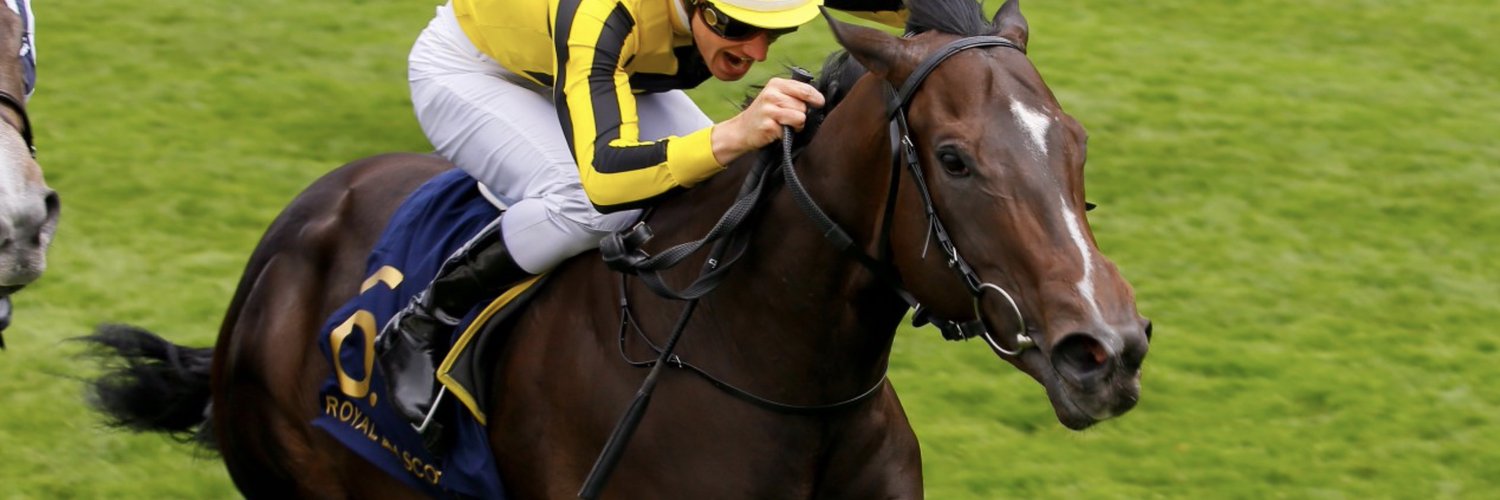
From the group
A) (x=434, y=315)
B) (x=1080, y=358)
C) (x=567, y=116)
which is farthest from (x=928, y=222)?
(x=434, y=315)

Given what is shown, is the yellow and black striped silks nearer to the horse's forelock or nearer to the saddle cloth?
the horse's forelock

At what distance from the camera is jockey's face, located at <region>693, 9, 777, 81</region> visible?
378 centimetres

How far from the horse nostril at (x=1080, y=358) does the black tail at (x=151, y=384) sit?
3.30 metres

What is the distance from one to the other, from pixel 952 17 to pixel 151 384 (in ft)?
10.2

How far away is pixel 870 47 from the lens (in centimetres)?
328

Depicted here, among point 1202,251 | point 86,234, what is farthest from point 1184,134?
point 86,234

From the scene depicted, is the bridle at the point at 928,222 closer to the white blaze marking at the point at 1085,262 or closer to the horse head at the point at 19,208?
the white blaze marking at the point at 1085,262

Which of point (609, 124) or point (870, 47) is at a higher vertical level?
point (870, 47)

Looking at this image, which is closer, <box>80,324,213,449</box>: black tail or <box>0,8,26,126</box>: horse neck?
<box>0,8,26,126</box>: horse neck

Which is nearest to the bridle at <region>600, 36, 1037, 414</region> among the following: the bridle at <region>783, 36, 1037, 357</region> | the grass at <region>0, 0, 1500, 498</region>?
the bridle at <region>783, 36, 1037, 357</region>

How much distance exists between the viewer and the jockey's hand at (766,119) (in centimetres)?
349

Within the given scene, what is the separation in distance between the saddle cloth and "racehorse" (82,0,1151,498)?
0.35 ft

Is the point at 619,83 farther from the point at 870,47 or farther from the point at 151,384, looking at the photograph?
the point at 151,384

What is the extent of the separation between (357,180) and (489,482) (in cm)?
129
